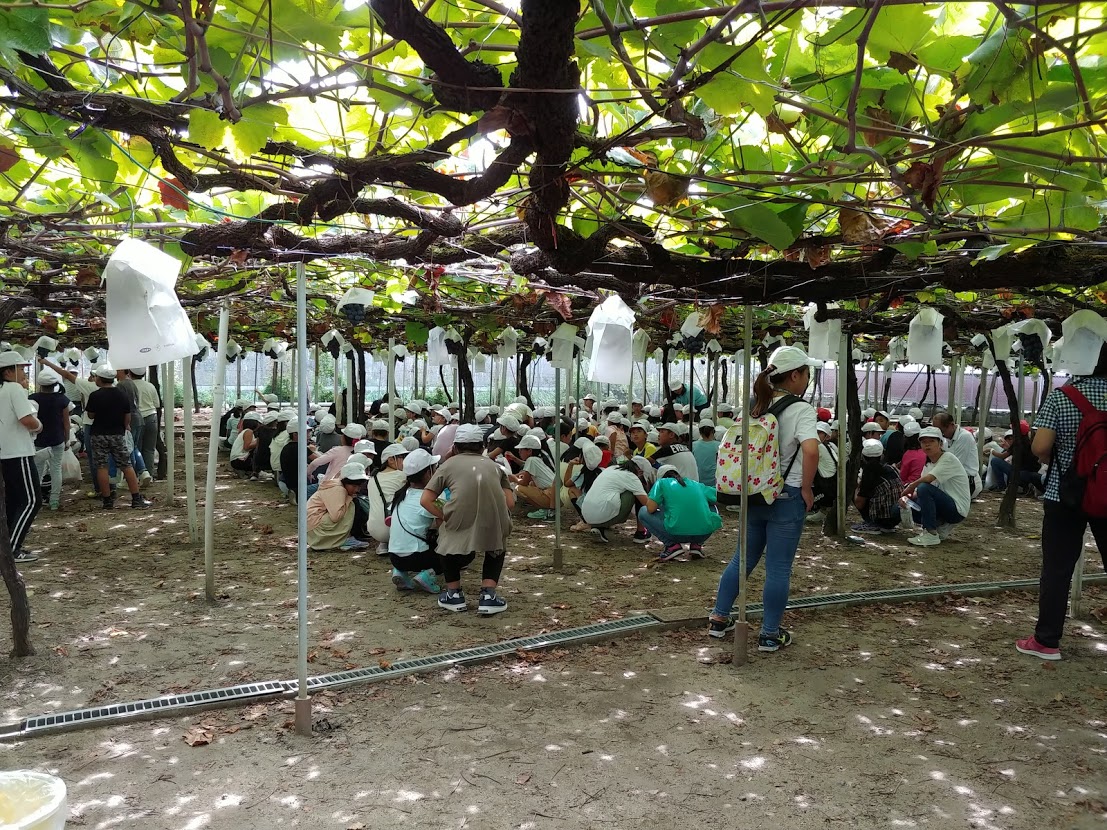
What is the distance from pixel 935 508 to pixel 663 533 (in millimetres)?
2864

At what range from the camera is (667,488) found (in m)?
7.00

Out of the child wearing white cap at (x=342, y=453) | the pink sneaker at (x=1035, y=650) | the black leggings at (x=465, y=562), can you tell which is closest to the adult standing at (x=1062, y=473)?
the pink sneaker at (x=1035, y=650)

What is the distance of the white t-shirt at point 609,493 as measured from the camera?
24.1ft

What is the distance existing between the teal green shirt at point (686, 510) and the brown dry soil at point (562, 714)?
0.67 metres

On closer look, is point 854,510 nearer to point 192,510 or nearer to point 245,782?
point 192,510

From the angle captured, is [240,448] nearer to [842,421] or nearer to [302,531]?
[842,421]

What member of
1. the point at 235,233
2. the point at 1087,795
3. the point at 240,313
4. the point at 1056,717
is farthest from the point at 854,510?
the point at 240,313

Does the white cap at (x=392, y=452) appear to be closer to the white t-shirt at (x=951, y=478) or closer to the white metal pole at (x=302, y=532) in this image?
the white metal pole at (x=302, y=532)

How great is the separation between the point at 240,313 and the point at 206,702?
8738 mm

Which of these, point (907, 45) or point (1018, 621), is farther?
point (1018, 621)

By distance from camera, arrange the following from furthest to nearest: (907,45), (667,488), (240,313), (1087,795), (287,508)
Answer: (240,313) → (287,508) → (667,488) → (1087,795) → (907,45)

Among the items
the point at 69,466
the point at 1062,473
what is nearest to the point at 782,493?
the point at 1062,473

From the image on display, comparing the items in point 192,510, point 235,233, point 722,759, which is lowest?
point 722,759

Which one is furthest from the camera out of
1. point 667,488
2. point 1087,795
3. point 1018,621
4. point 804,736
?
point 667,488
